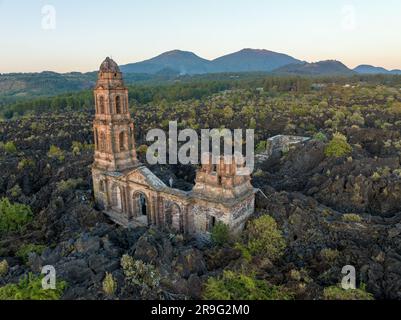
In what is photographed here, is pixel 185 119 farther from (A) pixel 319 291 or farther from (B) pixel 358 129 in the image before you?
(A) pixel 319 291

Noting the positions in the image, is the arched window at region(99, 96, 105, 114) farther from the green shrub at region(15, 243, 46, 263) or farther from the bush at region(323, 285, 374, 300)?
the bush at region(323, 285, 374, 300)

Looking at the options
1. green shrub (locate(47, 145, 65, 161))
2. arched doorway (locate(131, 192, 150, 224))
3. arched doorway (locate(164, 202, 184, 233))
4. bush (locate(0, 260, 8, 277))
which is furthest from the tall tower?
green shrub (locate(47, 145, 65, 161))

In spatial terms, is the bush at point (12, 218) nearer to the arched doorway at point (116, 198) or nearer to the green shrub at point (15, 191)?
the green shrub at point (15, 191)

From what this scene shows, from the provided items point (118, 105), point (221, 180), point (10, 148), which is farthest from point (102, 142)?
point (10, 148)

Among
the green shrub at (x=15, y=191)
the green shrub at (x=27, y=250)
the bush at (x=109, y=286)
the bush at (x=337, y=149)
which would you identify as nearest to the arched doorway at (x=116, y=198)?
the green shrub at (x=27, y=250)

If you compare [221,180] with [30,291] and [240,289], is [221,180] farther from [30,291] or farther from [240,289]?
[30,291]
